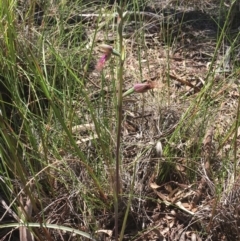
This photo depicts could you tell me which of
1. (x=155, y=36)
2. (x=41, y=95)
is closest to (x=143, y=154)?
(x=41, y=95)

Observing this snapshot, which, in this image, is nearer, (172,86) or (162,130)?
(162,130)

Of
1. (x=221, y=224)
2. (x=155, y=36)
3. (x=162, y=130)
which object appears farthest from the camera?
(x=155, y=36)

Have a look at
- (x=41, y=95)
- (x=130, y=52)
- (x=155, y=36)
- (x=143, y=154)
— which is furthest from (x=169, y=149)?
(x=155, y=36)

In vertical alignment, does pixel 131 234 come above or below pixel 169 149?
below

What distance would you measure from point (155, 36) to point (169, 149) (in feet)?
3.69

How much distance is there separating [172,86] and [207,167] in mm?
711

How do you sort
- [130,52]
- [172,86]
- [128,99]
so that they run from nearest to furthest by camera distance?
[128,99] < [172,86] < [130,52]

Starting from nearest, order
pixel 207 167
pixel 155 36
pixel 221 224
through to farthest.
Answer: pixel 221 224 → pixel 207 167 → pixel 155 36

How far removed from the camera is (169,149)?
182cm

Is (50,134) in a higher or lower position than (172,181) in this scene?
higher

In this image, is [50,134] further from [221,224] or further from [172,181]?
[221,224]

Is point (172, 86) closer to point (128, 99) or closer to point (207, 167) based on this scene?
point (128, 99)

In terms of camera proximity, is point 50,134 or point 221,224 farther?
point 50,134

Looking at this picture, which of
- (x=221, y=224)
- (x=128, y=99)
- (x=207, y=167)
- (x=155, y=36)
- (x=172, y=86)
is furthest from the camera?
(x=155, y=36)
